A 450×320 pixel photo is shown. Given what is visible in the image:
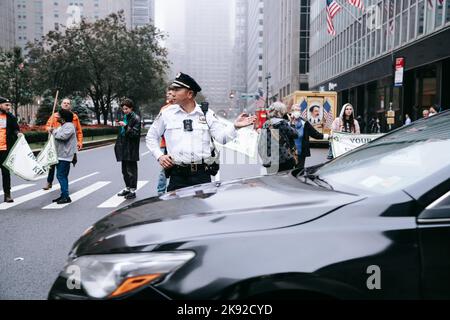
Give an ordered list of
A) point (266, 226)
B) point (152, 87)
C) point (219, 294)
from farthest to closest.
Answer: point (152, 87), point (266, 226), point (219, 294)

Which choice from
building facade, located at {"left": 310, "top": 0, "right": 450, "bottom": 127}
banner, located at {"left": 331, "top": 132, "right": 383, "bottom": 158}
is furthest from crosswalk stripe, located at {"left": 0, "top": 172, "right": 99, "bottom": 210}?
building facade, located at {"left": 310, "top": 0, "right": 450, "bottom": 127}

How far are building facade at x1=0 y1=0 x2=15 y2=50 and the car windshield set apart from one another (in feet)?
356

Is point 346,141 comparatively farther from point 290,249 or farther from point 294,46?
point 294,46

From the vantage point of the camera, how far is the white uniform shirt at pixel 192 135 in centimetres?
455

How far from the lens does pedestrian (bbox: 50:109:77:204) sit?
842 cm

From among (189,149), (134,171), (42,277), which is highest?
(189,149)

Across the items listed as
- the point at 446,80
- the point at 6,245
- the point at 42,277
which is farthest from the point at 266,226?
the point at 446,80

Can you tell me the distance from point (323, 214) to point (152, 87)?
42.7 meters

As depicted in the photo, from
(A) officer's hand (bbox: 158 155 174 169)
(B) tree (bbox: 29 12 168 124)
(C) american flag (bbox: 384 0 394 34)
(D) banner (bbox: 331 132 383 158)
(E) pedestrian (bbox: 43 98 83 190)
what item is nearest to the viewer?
(A) officer's hand (bbox: 158 155 174 169)

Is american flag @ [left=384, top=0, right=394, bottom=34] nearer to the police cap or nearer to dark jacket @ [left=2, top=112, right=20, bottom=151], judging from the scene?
dark jacket @ [left=2, top=112, right=20, bottom=151]

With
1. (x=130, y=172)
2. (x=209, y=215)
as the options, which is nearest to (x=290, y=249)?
(x=209, y=215)

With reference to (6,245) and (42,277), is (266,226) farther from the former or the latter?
(6,245)

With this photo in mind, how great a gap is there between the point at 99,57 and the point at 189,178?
36947 millimetres
